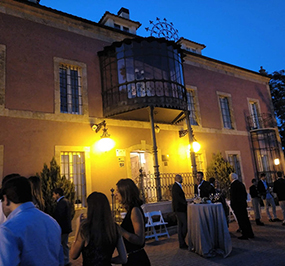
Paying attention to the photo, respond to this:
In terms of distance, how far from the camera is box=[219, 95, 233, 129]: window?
1449 centimetres

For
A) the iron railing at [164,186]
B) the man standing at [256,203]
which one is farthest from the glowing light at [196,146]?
the man standing at [256,203]

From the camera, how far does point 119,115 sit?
9.91m

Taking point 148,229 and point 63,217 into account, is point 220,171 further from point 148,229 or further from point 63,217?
point 63,217

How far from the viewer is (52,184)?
7.71m

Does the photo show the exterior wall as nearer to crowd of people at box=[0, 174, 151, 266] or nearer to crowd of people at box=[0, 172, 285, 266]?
crowd of people at box=[0, 172, 285, 266]

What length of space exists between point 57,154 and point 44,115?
56.3 inches

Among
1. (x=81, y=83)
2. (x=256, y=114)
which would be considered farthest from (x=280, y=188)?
(x=256, y=114)

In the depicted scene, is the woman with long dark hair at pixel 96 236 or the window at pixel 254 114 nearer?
the woman with long dark hair at pixel 96 236

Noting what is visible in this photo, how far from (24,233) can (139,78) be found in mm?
8576

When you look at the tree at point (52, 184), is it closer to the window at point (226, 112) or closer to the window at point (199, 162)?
the window at point (199, 162)

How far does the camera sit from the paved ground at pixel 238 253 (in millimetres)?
4582

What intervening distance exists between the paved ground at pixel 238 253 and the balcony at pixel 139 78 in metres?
5.01

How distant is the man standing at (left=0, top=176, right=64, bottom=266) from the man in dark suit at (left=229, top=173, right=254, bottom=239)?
544 cm

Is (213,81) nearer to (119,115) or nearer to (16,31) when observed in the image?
(119,115)
